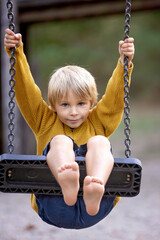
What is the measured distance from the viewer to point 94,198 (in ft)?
6.03

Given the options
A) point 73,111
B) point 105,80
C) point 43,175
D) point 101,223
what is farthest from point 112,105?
point 105,80

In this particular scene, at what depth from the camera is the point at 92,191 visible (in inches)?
70.7

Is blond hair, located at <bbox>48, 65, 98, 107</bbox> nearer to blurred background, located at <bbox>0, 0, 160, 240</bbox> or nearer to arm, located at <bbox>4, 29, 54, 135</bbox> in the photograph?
arm, located at <bbox>4, 29, 54, 135</bbox>

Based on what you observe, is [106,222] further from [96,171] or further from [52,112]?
[96,171]

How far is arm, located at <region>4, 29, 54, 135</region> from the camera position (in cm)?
220

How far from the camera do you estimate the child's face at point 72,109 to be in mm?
2170

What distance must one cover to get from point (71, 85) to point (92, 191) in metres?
0.66

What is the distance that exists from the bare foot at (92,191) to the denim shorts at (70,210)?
0.17m

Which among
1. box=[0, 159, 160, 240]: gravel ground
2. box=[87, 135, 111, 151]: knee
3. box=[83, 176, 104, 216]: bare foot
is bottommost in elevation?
box=[0, 159, 160, 240]: gravel ground

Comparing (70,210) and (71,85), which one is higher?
(71,85)

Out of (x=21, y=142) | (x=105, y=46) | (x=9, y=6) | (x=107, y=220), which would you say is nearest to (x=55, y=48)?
(x=105, y=46)

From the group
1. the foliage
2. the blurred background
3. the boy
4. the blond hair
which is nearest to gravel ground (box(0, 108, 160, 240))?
the blurred background

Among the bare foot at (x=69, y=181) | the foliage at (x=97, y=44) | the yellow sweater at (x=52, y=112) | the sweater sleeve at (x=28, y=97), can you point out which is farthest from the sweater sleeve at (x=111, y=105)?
the foliage at (x=97, y=44)

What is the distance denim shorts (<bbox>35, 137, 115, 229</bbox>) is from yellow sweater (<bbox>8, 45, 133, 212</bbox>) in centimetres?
17
